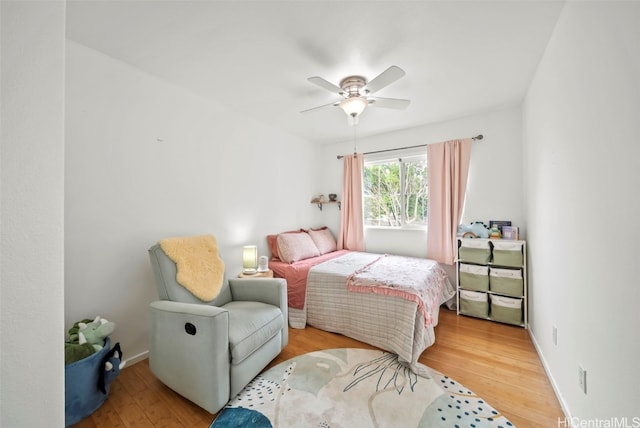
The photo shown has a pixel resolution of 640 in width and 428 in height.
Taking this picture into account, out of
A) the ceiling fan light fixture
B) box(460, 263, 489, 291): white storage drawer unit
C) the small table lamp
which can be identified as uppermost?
the ceiling fan light fixture

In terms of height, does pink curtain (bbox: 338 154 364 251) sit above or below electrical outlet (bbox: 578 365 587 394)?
above

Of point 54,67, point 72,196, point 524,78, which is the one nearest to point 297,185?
point 72,196

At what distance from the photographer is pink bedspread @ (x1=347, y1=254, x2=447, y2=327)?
2073mm

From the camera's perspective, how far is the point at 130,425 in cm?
142

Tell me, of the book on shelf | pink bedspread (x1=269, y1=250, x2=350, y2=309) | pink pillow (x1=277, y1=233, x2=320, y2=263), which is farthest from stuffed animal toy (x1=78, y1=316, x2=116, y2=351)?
the book on shelf

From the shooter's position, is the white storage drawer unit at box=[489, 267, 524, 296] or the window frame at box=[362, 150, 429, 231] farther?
the window frame at box=[362, 150, 429, 231]

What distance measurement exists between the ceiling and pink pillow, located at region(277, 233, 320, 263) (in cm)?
169

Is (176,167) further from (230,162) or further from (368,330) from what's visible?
(368,330)

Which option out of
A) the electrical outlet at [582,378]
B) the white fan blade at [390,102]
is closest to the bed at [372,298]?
the electrical outlet at [582,378]

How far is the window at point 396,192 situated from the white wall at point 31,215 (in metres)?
3.62

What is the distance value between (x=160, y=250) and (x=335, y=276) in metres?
1.58

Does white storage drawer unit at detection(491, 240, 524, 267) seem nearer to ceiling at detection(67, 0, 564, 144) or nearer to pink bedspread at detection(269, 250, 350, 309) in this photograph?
ceiling at detection(67, 0, 564, 144)

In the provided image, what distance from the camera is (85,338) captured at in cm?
157

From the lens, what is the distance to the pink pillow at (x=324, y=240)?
3.66m
